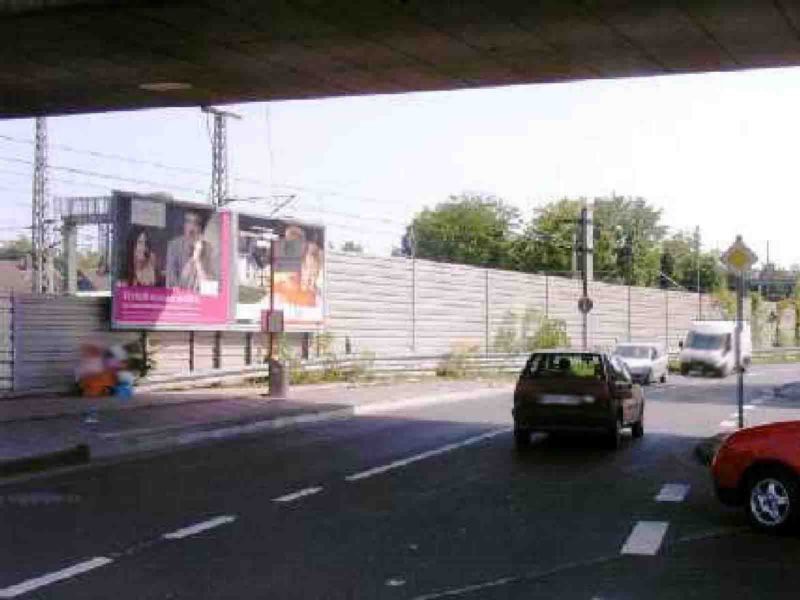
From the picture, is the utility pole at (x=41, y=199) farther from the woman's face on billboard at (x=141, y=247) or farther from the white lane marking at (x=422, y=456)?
the white lane marking at (x=422, y=456)

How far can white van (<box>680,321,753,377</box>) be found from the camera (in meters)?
47.4

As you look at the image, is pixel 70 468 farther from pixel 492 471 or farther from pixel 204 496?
pixel 492 471

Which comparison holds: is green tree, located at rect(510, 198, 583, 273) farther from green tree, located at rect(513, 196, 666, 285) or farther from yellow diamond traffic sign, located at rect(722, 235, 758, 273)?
yellow diamond traffic sign, located at rect(722, 235, 758, 273)

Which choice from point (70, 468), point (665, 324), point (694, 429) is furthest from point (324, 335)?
point (665, 324)

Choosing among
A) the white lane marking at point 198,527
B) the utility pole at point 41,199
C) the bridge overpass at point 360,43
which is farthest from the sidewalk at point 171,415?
the utility pole at point 41,199

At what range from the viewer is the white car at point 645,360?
129ft

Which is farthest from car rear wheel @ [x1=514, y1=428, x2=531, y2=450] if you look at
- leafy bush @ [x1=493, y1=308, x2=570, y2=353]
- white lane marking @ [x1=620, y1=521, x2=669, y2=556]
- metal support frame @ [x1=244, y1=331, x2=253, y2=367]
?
leafy bush @ [x1=493, y1=308, x2=570, y2=353]

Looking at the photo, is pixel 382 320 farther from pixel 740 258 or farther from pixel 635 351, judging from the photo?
pixel 740 258

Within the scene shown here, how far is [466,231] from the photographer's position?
101812mm

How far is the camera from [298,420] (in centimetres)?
2197

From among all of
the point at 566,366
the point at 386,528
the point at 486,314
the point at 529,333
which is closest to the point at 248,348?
the point at 566,366

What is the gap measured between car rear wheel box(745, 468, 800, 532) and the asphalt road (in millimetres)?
206

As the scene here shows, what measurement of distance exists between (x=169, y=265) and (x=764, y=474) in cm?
1883

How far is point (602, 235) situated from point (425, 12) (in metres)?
86.7
